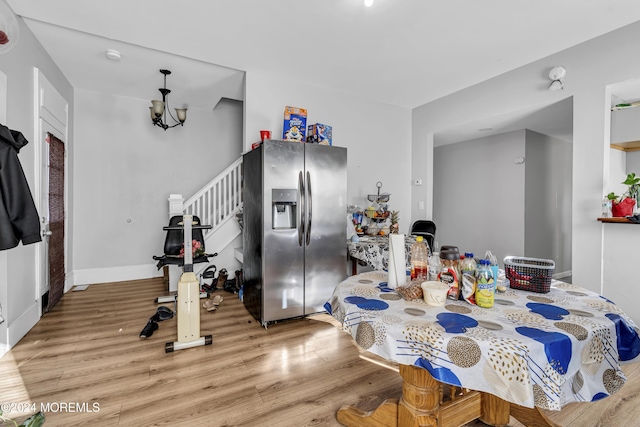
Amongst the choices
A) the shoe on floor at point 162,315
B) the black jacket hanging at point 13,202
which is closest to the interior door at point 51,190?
the black jacket hanging at point 13,202

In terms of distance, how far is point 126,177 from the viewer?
452 cm

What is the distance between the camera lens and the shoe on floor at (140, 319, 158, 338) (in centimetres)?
258

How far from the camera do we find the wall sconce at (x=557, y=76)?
2.95 meters

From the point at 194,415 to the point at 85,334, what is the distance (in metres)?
1.74

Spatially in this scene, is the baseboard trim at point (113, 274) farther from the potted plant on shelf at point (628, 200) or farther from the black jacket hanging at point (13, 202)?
the potted plant on shelf at point (628, 200)

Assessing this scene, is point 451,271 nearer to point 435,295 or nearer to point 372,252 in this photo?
point 435,295

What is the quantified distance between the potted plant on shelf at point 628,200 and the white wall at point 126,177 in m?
5.25

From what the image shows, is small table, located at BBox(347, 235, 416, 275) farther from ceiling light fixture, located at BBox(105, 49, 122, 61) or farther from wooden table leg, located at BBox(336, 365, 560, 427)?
ceiling light fixture, located at BBox(105, 49, 122, 61)

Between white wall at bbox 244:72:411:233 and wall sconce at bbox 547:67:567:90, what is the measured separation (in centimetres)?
197

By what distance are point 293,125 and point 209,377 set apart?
8.16 feet

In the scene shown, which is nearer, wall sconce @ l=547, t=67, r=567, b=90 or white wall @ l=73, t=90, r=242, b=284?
wall sconce @ l=547, t=67, r=567, b=90

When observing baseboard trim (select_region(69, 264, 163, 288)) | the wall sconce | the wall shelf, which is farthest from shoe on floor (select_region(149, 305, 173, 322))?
the wall sconce

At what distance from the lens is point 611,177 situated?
2.96 m

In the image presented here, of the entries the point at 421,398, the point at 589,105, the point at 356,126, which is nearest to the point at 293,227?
the point at 421,398
